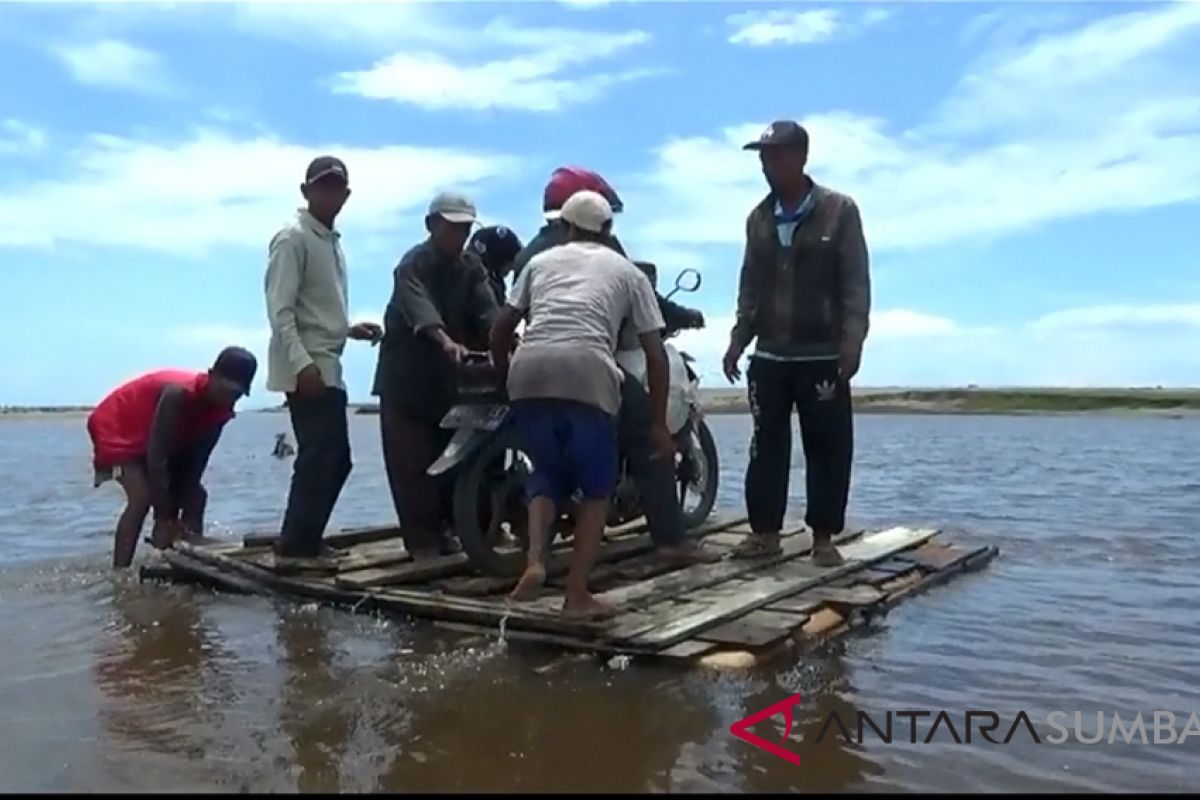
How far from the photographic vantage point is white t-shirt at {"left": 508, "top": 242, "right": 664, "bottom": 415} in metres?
4.63

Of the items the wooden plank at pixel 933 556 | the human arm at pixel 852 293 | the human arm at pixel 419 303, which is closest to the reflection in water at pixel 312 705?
the human arm at pixel 419 303

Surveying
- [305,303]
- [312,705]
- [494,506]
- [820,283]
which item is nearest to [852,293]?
[820,283]

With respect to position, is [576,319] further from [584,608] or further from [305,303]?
[305,303]

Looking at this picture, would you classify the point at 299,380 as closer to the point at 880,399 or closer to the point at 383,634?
the point at 383,634

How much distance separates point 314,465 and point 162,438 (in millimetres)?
1244

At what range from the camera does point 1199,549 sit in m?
8.12

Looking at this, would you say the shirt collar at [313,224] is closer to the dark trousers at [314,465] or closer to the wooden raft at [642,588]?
the dark trousers at [314,465]

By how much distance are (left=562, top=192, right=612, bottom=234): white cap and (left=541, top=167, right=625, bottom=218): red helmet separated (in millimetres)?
998

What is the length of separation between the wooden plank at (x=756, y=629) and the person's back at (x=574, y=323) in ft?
3.13

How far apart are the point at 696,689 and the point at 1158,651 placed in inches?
84.3

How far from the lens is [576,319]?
15.3 feet

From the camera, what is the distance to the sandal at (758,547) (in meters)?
6.20

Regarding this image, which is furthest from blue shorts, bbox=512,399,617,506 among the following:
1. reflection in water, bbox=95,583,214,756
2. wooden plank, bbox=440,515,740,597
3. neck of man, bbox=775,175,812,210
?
neck of man, bbox=775,175,812,210

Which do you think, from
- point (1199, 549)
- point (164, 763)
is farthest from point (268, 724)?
point (1199, 549)
